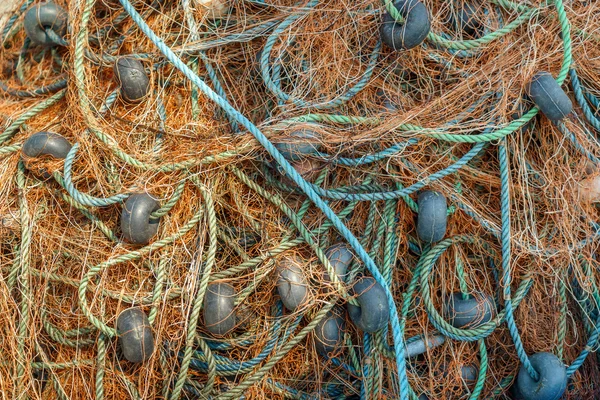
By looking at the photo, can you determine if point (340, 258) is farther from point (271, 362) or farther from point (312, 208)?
point (271, 362)

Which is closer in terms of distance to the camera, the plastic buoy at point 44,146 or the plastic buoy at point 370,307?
the plastic buoy at point 370,307

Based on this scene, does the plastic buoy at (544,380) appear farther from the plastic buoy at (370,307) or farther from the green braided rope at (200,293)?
the green braided rope at (200,293)

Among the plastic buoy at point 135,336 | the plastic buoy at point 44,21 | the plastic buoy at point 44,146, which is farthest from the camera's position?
the plastic buoy at point 44,21

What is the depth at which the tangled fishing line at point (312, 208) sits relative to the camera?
2293 millimetres

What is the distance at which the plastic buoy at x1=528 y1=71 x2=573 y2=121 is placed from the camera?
91.7 inches

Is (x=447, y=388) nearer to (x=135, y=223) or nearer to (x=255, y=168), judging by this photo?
(x=255, y=168)

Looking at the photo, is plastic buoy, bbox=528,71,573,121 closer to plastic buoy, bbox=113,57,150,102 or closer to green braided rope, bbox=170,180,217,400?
green braided rope, bbox=170,180,217,400

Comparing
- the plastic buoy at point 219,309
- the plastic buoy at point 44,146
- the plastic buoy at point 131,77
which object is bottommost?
the plastic buoy at point 219,309

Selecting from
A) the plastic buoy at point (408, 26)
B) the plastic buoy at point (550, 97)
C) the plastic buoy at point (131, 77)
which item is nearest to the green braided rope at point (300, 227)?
the plastic buoy at point (131, 77)

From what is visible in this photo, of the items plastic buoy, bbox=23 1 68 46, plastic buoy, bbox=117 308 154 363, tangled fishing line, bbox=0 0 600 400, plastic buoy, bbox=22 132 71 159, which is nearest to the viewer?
plastic buoy, bbox=117 308 154 363

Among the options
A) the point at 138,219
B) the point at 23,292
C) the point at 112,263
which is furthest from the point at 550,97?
the point at 23,292

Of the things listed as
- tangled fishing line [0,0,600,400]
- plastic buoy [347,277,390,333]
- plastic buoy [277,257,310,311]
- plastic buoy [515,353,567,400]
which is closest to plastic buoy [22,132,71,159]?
tangled fishing line [0,0,600,400]

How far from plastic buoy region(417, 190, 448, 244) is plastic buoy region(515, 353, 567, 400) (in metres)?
0.61

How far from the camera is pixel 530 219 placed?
2.46 meters
